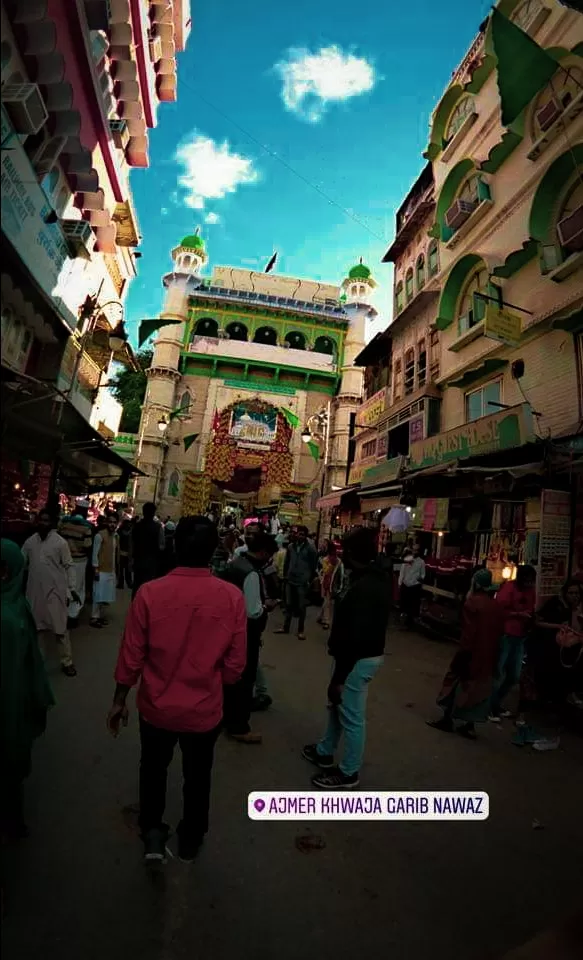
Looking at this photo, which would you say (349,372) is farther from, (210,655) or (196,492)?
(210,655)

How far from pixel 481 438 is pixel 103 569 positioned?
7.39 m

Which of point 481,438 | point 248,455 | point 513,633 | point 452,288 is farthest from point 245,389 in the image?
point 513,633

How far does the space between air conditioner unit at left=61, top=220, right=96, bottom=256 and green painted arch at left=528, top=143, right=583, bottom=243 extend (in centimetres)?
985

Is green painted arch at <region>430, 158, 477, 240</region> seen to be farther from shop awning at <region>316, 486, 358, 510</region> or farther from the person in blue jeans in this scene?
the person in blue jeans

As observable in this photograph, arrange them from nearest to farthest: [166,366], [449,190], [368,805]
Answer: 1. [368,805]
2. [449,190]
3. [166,366]

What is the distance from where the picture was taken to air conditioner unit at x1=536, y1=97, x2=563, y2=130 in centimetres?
807

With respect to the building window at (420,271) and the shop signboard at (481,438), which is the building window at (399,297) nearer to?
the building window at (420,271)

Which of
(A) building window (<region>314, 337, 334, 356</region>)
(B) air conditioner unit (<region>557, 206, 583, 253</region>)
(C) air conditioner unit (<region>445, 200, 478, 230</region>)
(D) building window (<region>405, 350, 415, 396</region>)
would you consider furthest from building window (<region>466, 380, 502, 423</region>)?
(A) building window (<region>314, 337, 334, 356</region>)

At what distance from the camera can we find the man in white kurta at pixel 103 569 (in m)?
6.78

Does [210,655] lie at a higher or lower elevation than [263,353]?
Result: lower

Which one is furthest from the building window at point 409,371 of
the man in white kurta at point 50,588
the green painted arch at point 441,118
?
the man in white kurta at point 50,588

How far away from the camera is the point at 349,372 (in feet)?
99.0

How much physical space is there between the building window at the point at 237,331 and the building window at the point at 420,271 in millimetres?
18183

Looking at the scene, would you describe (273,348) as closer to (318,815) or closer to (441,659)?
(441,659)
